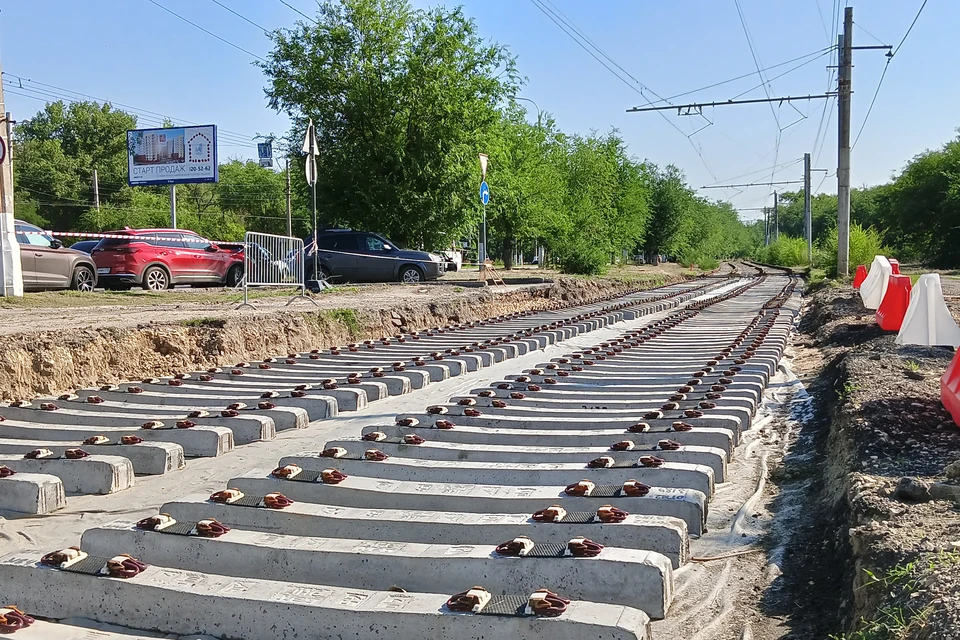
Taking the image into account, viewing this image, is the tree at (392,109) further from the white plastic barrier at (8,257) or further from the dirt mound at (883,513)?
the dirt mound at (883,513)

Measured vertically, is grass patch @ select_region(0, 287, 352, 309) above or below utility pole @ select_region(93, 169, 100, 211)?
below

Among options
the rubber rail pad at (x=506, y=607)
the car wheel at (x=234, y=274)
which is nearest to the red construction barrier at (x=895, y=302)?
the rubber rail pad at (x=506, y=607)

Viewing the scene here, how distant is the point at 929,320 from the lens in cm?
817

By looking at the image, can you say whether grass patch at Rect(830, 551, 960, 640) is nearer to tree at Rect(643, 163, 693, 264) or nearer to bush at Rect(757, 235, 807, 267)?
bush at Rect(757, 235, 807, 267)

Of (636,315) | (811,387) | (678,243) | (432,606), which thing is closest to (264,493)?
(432,606)

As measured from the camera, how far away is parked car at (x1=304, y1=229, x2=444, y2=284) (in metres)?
20.0

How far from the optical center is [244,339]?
9.73m

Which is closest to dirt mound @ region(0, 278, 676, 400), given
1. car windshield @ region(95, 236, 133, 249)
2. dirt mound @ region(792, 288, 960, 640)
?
car windshield @ region(95, 236, 133, 249)

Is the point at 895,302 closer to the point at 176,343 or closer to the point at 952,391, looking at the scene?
the point at 952,391

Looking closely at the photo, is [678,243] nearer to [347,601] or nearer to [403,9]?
[403,9]

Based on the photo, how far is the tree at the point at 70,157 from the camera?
52.9 m

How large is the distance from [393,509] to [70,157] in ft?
188

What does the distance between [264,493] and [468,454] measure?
3.92 ft

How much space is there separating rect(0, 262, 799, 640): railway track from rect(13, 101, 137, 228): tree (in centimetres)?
5213
